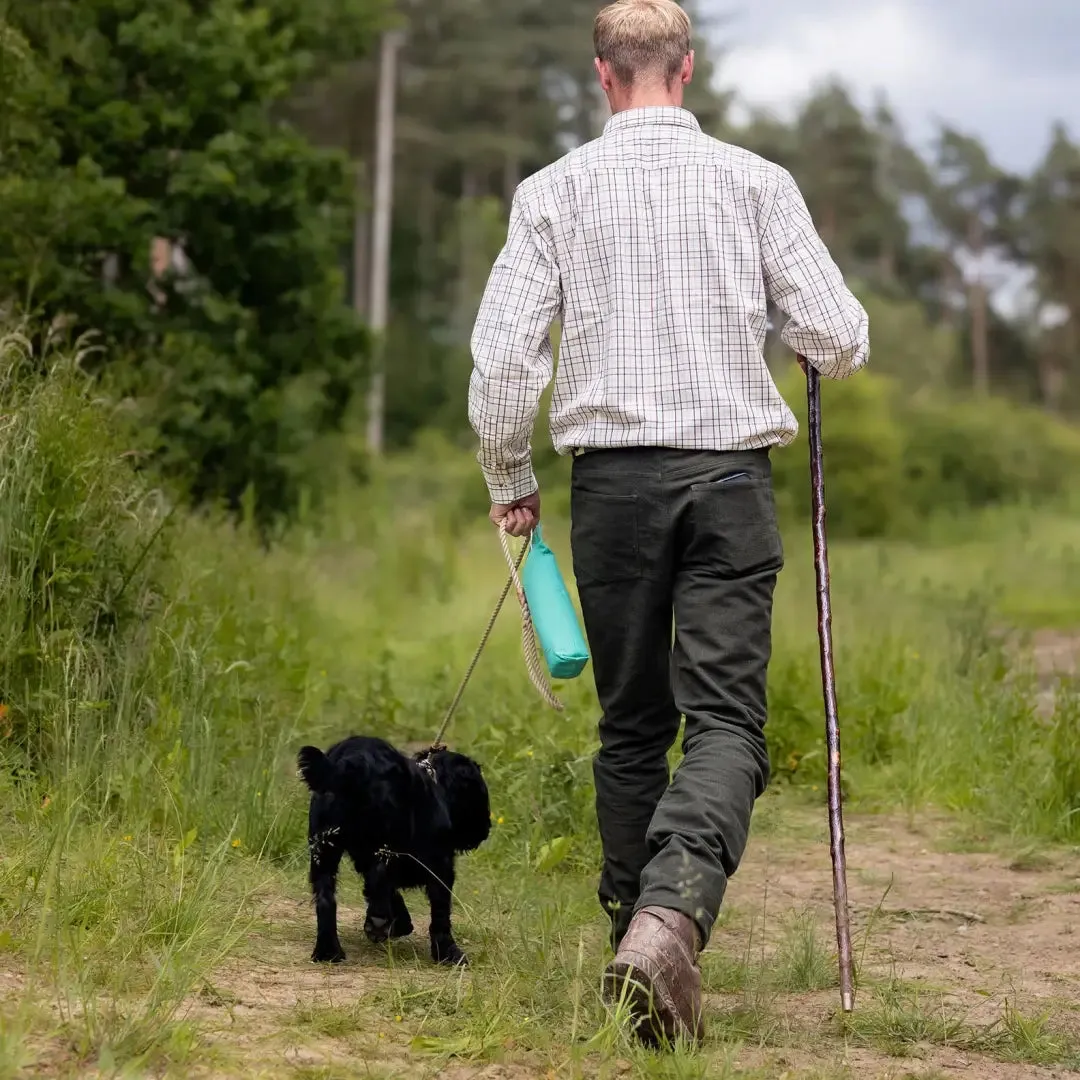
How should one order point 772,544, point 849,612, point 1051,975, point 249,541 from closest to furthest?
point 772,544 < point 1051,975 < point 249,541 < point 849,612

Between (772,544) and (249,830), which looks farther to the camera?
(249,830)

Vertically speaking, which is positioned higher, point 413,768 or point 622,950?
point 413,768

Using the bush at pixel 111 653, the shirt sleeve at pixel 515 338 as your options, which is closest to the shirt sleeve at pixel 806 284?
the shirt sleeve at pixel 515 338

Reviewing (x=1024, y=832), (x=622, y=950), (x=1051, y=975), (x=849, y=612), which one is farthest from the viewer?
(x=849, y=612)

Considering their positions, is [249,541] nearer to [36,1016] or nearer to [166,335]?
[166,335]

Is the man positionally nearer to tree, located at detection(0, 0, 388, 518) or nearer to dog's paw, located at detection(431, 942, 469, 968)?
dog's paw, located at detection(431, 942, 469, 968)

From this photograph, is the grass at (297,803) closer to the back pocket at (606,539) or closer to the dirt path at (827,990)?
the dirt path at (827,990)

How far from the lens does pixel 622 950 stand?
3484 millimetres

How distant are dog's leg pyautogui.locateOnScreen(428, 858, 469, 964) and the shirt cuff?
997 mm

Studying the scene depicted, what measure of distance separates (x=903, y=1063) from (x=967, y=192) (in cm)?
6461

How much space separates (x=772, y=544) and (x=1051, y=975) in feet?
5.31

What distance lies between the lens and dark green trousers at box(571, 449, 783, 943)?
3859 mm

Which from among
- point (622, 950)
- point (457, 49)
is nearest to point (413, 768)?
point (622, 950)

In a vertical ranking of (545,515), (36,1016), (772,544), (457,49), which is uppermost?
(457,49)
